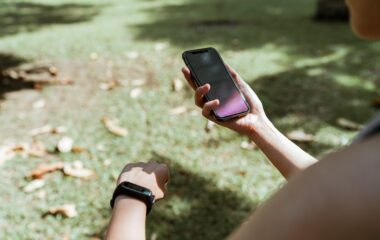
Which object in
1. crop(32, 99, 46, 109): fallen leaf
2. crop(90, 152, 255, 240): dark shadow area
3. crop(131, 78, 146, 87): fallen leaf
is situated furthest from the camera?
crop(131, 78, 146, 87): fallen leaf

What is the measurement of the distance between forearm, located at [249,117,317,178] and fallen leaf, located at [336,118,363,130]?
1924 millimetres

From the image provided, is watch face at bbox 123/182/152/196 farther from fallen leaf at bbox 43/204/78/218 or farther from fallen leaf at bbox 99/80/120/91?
fallen leaf at bbox 99/80/120/91

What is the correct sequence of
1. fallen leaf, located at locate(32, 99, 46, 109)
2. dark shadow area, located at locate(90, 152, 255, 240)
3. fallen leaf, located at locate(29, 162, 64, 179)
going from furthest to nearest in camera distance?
fallen leaf, located at locate(32, 99, 46, 109) → fallen leaf, located at locate(29, 162, 64, 179) → dark shadow area, located at locate(90, 152, 255, 240)

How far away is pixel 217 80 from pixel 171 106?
6.45 feet

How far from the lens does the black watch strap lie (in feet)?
4.37

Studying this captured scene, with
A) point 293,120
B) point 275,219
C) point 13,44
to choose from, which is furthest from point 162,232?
point 13,44

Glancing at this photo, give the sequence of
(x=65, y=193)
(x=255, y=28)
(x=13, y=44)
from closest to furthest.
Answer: (x=65, y=193) → (x=13, y=44) → (x=255, y=28)

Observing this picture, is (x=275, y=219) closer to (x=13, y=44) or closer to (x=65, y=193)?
A: (x=65, y=193)

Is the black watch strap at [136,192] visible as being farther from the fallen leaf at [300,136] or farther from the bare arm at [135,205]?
the fallen leaf at [300,136]

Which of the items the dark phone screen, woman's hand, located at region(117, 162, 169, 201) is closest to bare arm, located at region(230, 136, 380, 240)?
woman's hand, located at region(117, 162, 169, 201)

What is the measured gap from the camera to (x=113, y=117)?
11.8 ft

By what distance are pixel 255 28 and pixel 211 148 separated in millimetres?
3599

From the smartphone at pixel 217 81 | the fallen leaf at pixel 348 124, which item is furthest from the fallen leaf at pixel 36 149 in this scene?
the fallen leaf at pixel 348 124

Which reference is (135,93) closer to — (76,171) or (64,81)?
(64,81)
